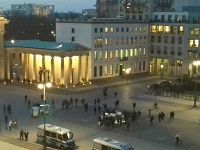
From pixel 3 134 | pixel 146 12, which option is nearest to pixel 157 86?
pixel 3 134

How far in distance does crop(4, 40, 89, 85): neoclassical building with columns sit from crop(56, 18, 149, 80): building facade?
3349mm

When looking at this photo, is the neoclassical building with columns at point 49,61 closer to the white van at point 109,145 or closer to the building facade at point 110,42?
the building facade at point 110,42

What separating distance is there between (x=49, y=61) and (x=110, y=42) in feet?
50.5

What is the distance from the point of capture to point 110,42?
313 ft

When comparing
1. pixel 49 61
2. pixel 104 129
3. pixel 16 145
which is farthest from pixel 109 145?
pixel 49 61

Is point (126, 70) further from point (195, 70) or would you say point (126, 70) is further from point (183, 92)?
point (183, 92)

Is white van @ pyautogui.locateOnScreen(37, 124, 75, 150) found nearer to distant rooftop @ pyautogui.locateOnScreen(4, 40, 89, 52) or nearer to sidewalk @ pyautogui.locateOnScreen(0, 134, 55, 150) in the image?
sidewalk @ pyautogui.locateOnScreen(0, 134, 55, 150)

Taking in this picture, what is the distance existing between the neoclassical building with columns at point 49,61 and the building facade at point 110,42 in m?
3.35

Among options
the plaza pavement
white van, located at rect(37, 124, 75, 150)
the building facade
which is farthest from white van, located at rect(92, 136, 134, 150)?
the building facade

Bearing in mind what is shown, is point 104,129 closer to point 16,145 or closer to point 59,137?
point 59,137

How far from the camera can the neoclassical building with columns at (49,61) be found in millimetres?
84688

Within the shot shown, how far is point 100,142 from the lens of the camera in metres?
43.1

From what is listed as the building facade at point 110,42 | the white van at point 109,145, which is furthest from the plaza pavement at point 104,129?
the building facade at point 110,42

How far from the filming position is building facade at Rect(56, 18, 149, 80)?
91250 millimetres
